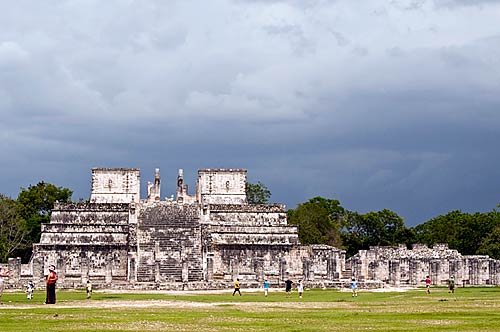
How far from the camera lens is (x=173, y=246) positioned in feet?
239

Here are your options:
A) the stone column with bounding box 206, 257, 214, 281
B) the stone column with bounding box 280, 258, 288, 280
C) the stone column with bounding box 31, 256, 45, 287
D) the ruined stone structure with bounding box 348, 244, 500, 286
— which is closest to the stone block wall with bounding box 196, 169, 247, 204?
the stone column with bounding box 280, 258, 288, 280

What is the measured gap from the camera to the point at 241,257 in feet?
245

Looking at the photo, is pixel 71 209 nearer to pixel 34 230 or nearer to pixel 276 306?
pixel 34 230

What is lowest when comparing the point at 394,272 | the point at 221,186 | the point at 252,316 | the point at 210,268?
the point at 252,316

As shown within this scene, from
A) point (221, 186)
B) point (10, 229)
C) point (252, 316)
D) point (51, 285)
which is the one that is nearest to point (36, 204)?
point (10, 229)

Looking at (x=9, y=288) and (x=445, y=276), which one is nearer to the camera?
(x=9, y=288)

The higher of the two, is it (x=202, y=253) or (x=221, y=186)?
(x=221, y=186)

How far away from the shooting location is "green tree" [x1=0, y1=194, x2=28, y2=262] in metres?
85.1

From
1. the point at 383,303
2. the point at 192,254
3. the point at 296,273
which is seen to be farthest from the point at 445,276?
the point at 383,303

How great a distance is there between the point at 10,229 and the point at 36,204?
764cm

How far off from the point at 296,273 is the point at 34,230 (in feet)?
91.8

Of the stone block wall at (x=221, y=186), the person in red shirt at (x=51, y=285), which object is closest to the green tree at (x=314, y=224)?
the stone block wall at (x=221, y=186)

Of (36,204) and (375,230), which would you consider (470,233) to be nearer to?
(375,230)

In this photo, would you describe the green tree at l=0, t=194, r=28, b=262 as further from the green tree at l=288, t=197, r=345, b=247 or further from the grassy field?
→ the grassy field
